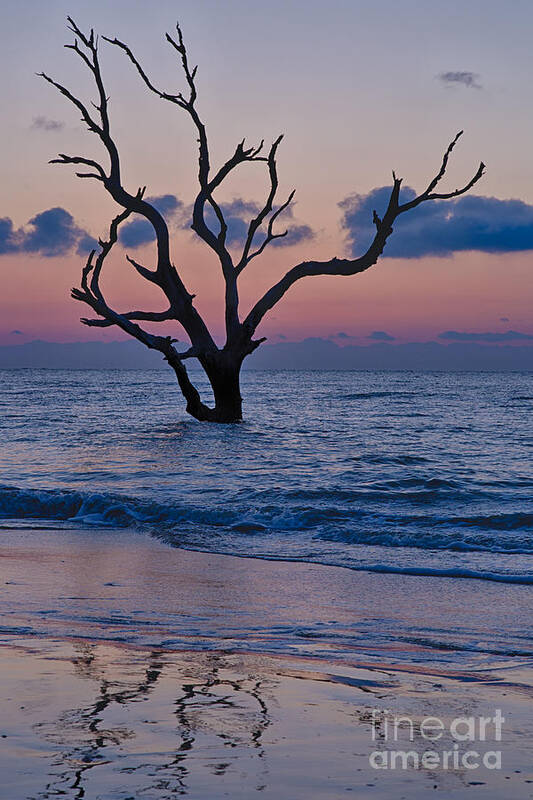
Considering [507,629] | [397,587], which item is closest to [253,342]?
[397,587]

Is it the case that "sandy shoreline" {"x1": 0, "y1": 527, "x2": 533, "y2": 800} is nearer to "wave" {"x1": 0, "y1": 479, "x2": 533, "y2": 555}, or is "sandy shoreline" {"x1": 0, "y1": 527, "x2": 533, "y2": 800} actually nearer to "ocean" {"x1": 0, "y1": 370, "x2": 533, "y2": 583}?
"ocean" {"x1": 0, "y1": 370, "x2": 533, "y2": 583}

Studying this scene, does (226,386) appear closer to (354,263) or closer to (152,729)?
(354,263)

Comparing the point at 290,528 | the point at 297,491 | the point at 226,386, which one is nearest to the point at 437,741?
the point at 290,528

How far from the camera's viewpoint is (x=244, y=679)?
339 cm

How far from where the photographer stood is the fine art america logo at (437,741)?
8.23 ft

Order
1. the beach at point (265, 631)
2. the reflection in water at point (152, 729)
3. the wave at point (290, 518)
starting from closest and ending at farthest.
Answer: the reflection in water at point (152, 729) < the beach at point (265, 631) < the wave at point (290, 518)

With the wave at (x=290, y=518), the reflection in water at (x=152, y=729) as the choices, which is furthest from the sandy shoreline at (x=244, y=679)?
the wave at (x=290, y=518)

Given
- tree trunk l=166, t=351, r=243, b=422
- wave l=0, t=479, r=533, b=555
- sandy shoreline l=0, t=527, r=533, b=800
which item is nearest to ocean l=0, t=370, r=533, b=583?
wave l=0, t=479, r=533, b=555

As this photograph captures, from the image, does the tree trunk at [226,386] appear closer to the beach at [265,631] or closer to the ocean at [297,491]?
the ocean at [297,491]

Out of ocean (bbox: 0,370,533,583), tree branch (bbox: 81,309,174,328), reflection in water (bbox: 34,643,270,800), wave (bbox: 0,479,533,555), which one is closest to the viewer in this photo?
reflection in water (bbox: 34,643,270,800)

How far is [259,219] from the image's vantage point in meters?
18.6

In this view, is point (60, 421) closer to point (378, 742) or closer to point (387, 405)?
point (387, 405)

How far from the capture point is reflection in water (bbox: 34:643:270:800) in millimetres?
2312

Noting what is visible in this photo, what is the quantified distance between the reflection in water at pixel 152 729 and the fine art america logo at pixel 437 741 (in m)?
0.40
